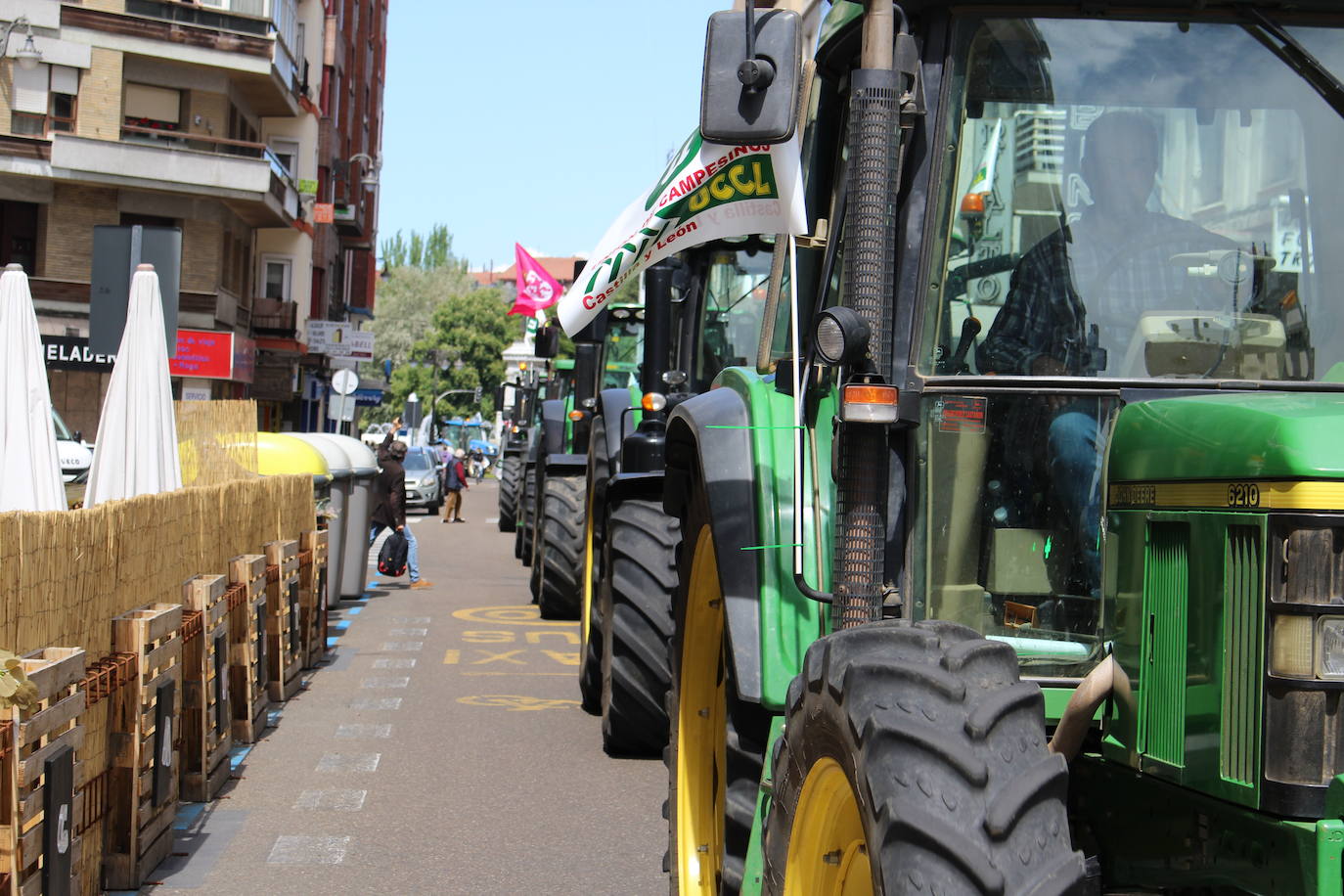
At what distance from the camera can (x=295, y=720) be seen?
373 inches

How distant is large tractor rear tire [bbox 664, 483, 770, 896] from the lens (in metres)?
4.86

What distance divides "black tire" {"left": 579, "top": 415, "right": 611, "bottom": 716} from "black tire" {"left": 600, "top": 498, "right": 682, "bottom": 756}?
2.63ft

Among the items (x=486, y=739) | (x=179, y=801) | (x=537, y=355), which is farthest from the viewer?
(x=537, y=355)

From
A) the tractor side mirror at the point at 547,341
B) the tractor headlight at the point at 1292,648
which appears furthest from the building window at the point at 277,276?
the tractor headlight at the point at 1292,648

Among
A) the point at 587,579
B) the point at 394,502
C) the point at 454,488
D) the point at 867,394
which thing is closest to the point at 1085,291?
the point at 867,394

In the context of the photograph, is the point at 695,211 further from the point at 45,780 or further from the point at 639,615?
the point at 639,615

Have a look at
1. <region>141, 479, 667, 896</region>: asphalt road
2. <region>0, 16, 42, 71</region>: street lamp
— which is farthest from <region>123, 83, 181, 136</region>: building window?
<region>141, 479, 667, 896</region>: asphalt road

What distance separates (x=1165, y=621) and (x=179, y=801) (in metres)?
5.39

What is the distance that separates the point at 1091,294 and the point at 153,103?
34467 millimetres

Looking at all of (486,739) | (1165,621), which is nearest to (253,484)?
(486,739)

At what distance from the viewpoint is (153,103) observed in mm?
35188

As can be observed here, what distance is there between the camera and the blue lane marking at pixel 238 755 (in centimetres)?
821

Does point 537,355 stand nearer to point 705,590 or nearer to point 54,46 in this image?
point 705,590

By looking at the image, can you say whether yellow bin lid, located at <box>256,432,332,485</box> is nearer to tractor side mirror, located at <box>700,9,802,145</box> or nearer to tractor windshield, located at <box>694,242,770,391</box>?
tractor windshield, located at <box>694,242,770,391</box>
